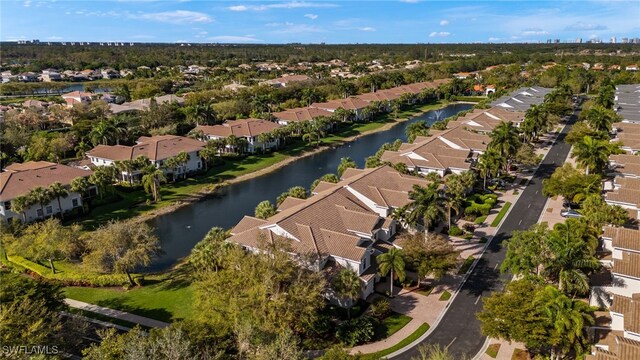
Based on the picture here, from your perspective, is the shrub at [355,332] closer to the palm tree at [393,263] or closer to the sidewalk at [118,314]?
the palm tree at [393,263]

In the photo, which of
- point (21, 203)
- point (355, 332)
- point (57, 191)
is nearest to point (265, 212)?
point (355, 332)

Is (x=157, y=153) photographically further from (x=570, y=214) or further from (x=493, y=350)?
(x=570, y=214)

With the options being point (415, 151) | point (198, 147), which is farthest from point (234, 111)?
point (415, 151)

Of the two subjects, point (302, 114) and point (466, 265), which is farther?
point (302, 114)

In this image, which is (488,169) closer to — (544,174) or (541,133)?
(544,174)

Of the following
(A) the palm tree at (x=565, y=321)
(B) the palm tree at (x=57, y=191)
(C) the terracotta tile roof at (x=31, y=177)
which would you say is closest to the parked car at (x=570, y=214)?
(A) the palm tree at (x=565, y=321)

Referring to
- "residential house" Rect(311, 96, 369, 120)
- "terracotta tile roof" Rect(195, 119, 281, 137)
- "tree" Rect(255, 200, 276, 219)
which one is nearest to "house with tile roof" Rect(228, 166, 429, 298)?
"tree" Rect(255, 200, 276, 219)
